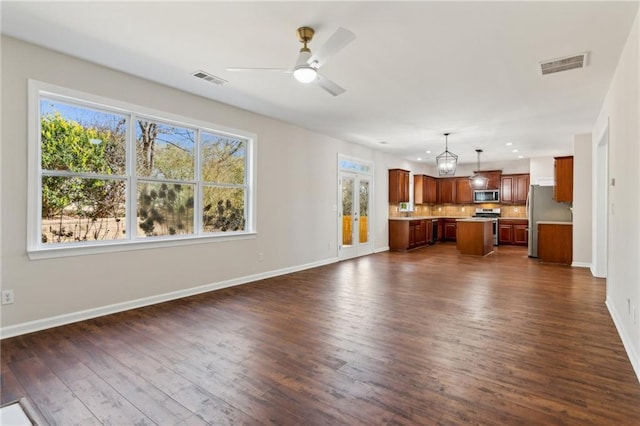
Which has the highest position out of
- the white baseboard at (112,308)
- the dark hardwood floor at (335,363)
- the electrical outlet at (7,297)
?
the electrical outlet at (7,297)

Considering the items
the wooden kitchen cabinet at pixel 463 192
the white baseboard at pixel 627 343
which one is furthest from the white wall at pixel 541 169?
the white baseboard at pixel 627 343

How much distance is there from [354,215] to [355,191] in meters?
0.59

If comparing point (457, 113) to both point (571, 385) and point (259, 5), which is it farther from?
point (571, 385)

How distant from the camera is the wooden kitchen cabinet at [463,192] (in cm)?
1155

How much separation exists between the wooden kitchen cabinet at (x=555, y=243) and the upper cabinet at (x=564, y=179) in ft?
1.96

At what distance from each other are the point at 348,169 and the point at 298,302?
4.36 meters

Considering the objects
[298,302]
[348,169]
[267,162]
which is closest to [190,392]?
[298,302]

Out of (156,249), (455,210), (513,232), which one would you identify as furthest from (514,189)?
(156,249)

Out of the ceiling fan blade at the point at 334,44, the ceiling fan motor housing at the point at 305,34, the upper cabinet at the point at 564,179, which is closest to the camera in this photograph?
the ceiling fan blade at the point at 334,44

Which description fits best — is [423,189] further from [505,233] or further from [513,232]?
[513,232]

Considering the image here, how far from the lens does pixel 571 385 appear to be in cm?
228

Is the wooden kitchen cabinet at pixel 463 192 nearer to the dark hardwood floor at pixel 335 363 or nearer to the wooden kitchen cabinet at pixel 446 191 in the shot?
the wooden kitchen cabinet at pixel 446 191

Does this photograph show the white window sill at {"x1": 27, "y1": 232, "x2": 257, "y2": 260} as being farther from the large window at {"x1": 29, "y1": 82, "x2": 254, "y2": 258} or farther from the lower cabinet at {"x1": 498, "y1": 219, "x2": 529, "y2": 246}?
the lower cabinet at {"x1": 498, "y1": 219, "x2": 529, "y2": 246}

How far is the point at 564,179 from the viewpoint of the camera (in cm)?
711
